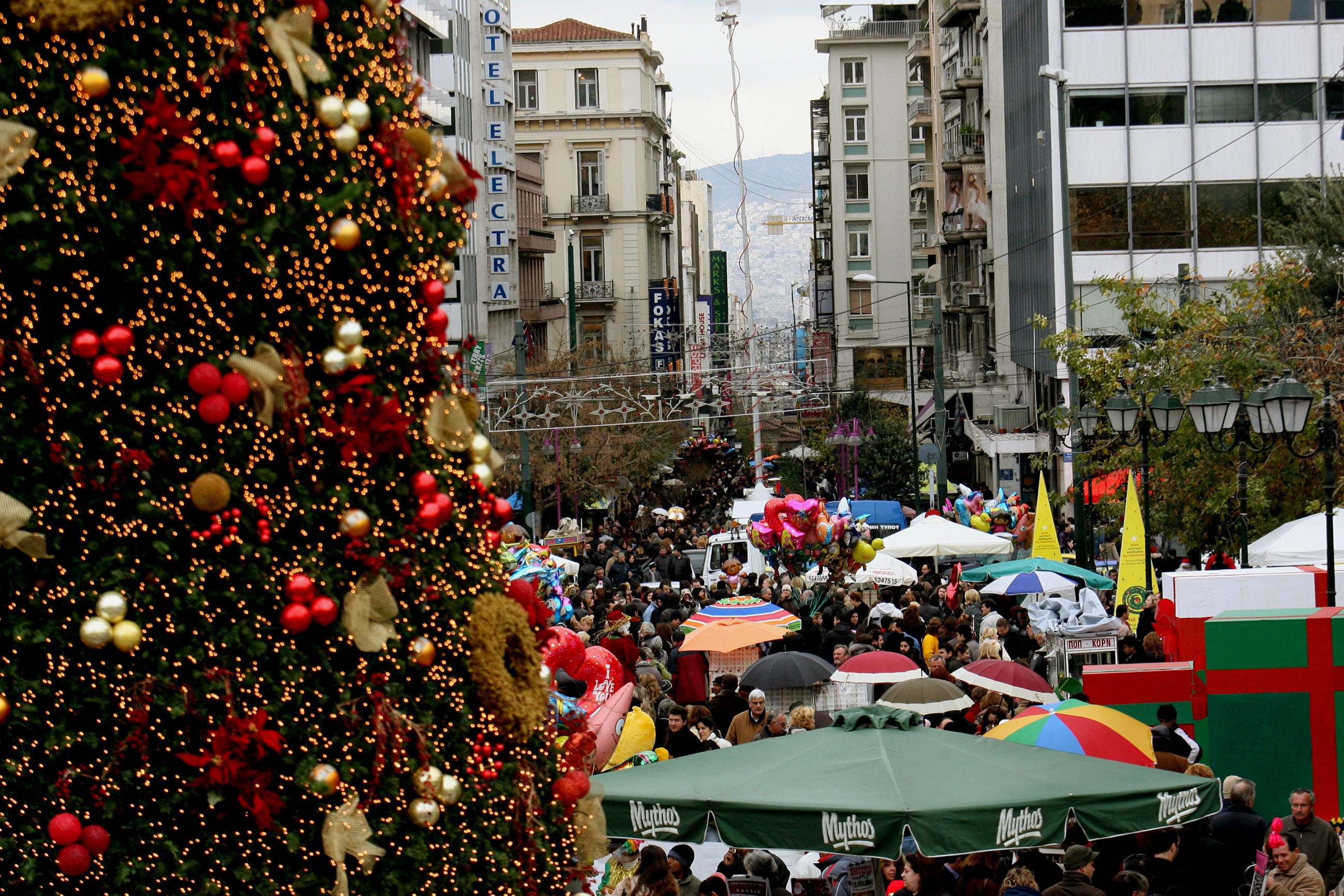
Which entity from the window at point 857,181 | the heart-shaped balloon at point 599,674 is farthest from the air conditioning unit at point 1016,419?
the heart-shaped balloon at point 599,674

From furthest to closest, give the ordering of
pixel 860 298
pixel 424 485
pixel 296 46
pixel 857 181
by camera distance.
Answer: pixel 857 181 < pixel 860 298 < pixel 424 485 < pixel 296 46

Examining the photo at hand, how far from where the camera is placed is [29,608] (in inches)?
173

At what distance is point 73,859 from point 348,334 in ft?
5.42

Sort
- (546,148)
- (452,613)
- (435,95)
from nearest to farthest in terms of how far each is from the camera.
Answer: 1. (452,613)
2. (435,95)
3. (546,148)

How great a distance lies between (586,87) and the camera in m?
98.9

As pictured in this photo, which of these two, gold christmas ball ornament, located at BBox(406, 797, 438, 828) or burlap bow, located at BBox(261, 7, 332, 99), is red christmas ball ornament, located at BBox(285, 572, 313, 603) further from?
burlap bow, located at BBox(261, 7, 332, 99)

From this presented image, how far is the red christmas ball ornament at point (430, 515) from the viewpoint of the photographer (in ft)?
15.5

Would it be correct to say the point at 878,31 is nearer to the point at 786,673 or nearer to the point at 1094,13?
the point at 1094,13

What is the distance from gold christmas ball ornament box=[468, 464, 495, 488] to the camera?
196 inches

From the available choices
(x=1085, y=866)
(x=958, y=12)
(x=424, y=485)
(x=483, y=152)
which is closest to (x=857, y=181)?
(x=958, y=12)

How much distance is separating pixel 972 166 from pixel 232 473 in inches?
2229

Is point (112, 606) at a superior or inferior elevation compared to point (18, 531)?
inferior

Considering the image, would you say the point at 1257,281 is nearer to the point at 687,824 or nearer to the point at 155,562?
the point at 687,824

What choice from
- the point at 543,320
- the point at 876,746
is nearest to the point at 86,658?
the point at 876,746
